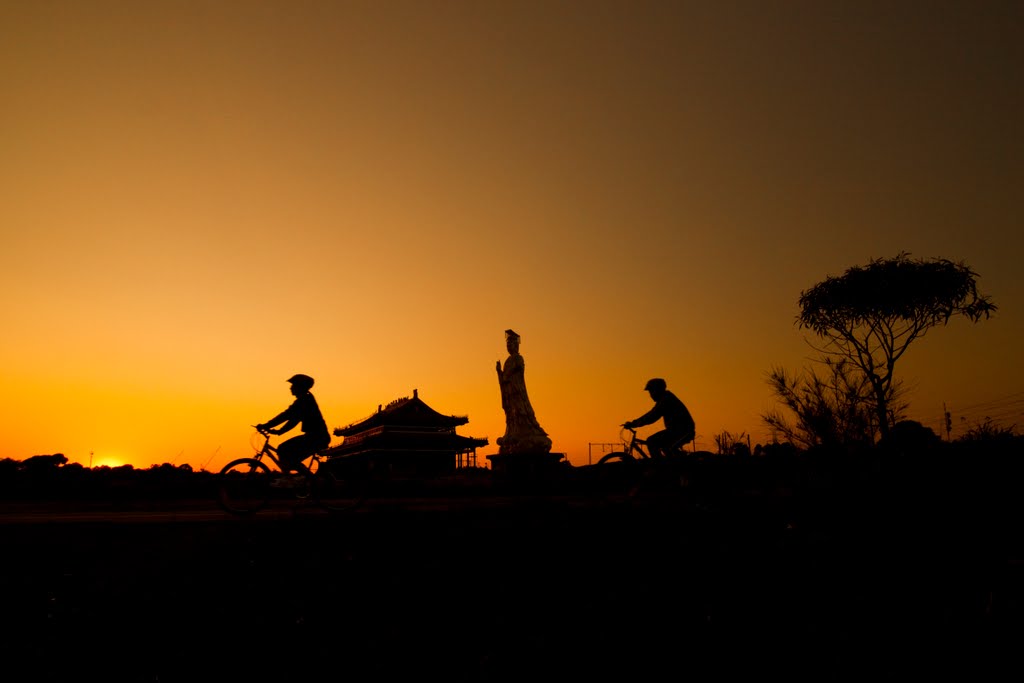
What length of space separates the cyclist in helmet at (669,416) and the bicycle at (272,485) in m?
4.41

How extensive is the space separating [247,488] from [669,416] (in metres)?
6.09

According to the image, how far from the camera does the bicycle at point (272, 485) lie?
26.6ft

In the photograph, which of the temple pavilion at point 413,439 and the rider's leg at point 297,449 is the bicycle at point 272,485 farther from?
the temple pavilion at point 413,439

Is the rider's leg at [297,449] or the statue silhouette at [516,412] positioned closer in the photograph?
the rider's leg at [297,449]

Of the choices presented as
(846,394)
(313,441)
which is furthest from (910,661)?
(846,394)

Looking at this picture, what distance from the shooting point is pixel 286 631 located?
16.0 feet

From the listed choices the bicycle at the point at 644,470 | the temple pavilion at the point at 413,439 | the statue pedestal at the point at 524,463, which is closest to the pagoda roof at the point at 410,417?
the temple pavilion at the point at 413,439

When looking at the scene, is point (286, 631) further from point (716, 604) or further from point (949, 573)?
point (949, 573)

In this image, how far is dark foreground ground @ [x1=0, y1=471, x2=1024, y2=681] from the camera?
4594mm

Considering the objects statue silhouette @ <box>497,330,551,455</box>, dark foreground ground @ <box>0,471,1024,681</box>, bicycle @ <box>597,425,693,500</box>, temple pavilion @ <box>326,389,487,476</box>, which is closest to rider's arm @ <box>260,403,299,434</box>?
dark foreground ground @ <box>0,471,1024,681</box>

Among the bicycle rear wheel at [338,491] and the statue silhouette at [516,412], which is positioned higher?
the statue silhouette at [516,412]

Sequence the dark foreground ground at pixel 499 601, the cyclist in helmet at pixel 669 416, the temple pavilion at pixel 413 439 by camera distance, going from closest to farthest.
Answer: the dark foreground ground at pixel 499 601, the cyclist in helmet at pixel 669 416, the temple pavilion at pixel 413 439

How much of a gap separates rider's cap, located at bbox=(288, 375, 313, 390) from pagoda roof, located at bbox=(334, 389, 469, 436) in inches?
1223

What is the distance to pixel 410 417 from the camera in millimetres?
39406
